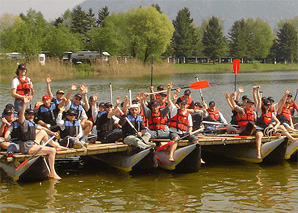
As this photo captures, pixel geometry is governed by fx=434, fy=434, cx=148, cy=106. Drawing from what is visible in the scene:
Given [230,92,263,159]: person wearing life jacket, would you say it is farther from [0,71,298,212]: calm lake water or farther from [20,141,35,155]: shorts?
[20,141,35,155]: shorts

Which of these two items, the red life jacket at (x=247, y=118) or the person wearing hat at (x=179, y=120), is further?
the red life jacket at (x=247, y=118)

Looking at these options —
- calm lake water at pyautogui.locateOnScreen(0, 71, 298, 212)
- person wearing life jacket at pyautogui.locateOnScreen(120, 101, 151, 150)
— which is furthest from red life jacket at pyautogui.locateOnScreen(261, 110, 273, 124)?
person wearing life jacket at pyautogui.locateOnScreen(120, 101, 151, 150)

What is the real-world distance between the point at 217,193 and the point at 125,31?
49.5 m

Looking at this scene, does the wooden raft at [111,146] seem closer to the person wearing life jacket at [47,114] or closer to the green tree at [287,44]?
the person wearing life jacket at [47,114]

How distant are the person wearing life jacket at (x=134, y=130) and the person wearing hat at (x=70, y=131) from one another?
978 mm

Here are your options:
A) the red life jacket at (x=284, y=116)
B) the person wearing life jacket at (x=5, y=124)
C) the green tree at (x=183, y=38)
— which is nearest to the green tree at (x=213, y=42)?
the green tree at (x=183, y=38)

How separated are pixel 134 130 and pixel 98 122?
1084mm

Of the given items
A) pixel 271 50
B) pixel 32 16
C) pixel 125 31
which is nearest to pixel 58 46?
pixel 125 31

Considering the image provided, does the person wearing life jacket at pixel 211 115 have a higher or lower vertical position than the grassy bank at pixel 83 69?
lower

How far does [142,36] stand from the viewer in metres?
55.2

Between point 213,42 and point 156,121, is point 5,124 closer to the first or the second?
point 156,121

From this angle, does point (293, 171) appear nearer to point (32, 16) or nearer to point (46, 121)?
point (46, 121)

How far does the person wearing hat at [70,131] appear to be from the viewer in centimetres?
929

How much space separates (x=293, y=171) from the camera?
1034 cm
